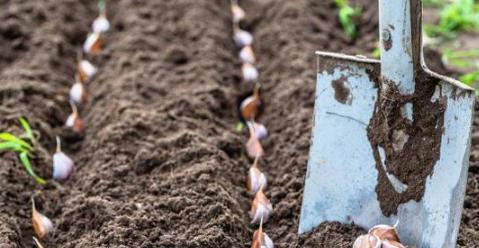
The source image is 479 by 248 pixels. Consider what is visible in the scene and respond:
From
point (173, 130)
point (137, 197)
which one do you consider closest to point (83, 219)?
point (137, 197)

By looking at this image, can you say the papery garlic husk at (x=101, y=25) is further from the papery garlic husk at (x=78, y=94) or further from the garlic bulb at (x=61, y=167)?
the garlic bulb at (x=61, y=167)

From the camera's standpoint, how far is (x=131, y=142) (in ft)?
10.4

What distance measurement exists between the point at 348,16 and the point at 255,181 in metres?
1.62

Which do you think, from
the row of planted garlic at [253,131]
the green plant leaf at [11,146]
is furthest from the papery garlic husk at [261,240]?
the green plant leaf at [11,146]

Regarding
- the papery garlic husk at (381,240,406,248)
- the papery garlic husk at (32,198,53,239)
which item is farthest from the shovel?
the papery garlic husk at (32,198,53,239)

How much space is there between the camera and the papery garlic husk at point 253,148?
125 inches

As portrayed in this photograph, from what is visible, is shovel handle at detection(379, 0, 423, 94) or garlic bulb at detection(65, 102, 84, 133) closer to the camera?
shovel handle at detection(379, 0, 423, 94)

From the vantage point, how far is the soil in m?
2.63

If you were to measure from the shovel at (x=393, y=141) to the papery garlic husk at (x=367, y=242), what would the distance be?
6.4 inches

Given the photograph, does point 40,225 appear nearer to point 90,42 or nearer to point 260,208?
point 260,208

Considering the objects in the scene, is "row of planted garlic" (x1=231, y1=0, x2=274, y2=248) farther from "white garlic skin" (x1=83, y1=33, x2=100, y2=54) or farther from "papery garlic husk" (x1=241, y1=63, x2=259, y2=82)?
"white garlic skin" (x1=83, y1=33, x2=100, y2=54)

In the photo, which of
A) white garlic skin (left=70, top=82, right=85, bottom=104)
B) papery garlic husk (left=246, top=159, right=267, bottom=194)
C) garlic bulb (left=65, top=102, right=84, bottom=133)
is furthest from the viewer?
white garlic skin (left=70, top=82, right=85, bottom=104)

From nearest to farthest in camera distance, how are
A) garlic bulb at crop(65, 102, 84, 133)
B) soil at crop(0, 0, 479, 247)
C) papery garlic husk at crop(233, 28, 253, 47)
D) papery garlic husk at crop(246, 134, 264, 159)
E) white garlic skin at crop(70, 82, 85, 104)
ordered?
soil at crop(0, 0, 479, 247) → papery garlic husk at crop(246, 134, 264, 159) → garlic bulb at crop(65, 102, 84, 133) → white garlic skin at crop(70, 82, 85, 104) → papery garlic husk at crop(233, 28, 253, 47)

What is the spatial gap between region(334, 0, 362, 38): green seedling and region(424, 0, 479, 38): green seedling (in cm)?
37
